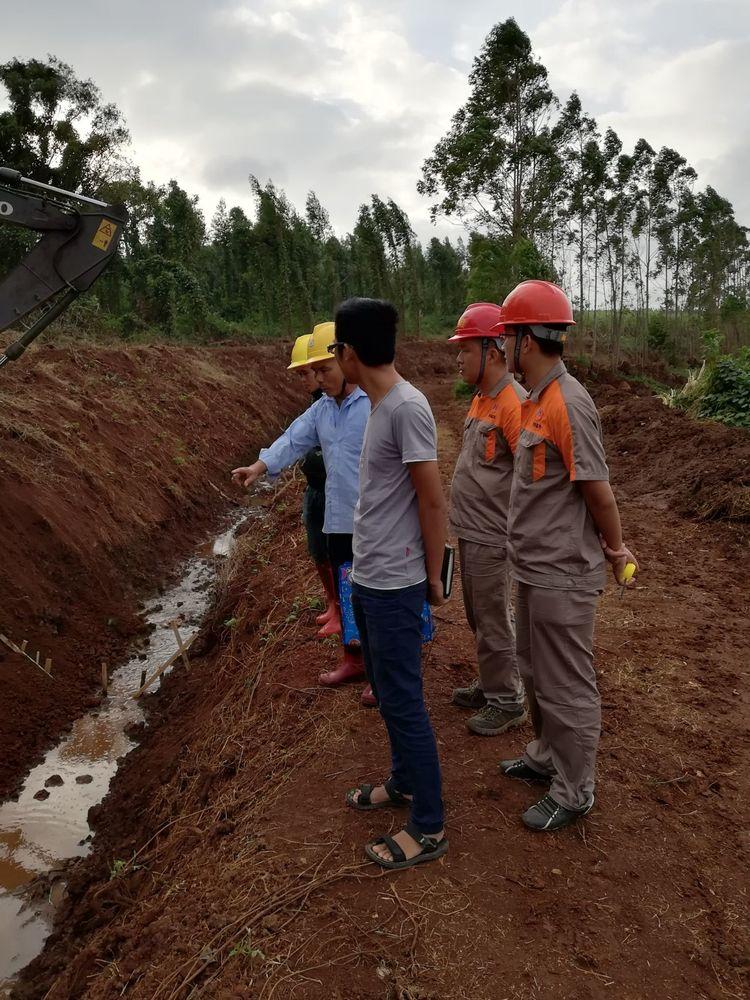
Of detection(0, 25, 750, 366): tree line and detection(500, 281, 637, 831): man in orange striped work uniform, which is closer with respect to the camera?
detection(500, 281, 637, 831): man in orange striped work uniform

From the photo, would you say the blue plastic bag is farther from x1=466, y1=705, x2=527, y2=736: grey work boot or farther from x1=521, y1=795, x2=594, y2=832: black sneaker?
x1=521, y1=795, x2=594, y2=832: black sneaker

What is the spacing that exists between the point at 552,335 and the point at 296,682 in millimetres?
2742

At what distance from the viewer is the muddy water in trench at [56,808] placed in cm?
359

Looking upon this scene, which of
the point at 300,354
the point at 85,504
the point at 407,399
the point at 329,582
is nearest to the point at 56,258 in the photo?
the point at 85,504

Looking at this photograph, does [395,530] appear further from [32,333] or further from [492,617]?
[32,333]

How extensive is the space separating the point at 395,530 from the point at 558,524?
2.04 feet

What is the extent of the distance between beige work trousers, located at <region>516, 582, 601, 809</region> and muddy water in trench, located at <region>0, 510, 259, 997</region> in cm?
300

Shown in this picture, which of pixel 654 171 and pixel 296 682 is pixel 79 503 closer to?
pixel 296 682

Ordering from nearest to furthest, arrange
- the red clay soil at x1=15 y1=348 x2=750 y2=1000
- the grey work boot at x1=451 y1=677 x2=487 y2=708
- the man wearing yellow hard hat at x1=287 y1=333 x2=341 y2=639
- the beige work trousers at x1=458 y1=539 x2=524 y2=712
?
the red clay soil at x1=15 y1=348 x2=750 y2=1000 < the beige work trousers at x1=458 y1=539 x2=524 y2=712 < the grey work boot at x1=451 y1=677 x2=487 y2=708 < the man wearing yellow hard hat at x1=287 y1=333 x2=341 y2=639

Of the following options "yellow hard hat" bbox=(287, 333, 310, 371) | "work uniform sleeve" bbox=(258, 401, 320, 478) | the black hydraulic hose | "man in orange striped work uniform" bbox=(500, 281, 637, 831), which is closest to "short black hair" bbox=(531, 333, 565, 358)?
"man in orange striped work uniform" bbox=(500, 281, 637, 831)

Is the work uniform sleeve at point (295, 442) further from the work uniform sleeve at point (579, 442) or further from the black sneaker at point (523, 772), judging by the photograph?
the black sneaker at point (523, 772)

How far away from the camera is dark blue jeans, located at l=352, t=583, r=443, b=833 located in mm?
2301

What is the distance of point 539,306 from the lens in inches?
94.3

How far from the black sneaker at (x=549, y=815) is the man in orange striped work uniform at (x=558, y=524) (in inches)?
6.9
